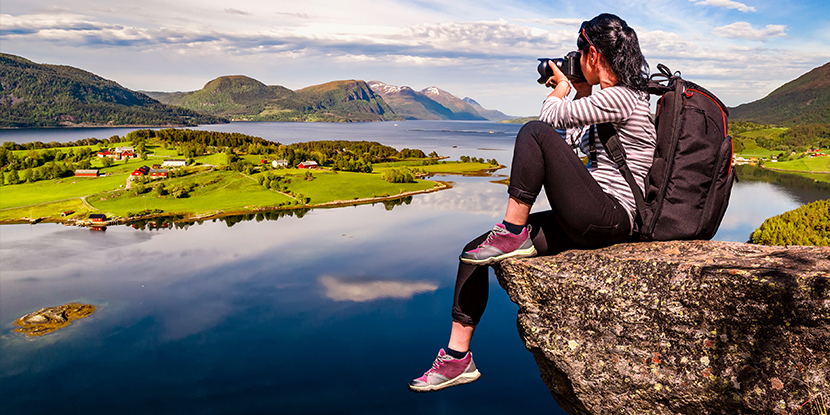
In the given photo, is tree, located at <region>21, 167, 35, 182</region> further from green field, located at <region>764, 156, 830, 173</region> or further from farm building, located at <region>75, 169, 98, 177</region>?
green field, located at <region>764, 156, 830, 173</region>

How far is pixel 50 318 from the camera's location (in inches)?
1303

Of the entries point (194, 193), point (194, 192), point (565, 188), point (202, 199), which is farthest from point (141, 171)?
point (565, 188)

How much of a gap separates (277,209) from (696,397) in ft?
215

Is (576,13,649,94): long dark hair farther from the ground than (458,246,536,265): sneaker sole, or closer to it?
farther from the ground

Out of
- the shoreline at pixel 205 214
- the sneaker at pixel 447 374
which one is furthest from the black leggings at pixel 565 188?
the shoreline at pixel 205 214

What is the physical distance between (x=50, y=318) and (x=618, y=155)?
41.8m

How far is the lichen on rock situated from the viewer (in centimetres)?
3161

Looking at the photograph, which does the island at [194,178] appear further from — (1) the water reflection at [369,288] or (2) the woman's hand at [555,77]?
(2) the woman's hand at [555,77]

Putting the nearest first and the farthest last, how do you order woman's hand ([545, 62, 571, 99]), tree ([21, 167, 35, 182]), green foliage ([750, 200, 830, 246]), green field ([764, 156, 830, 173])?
woman's hand ([545, 62, 571, 99]) → green foliage ([750, 200, 830, 246]) → tree ([21, 167, 35, 182]) → green field ([764, 156, 830, 173])

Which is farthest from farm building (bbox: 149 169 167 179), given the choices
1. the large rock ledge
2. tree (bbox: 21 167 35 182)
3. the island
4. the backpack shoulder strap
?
the backpack shoulder strap

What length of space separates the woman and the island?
64344 millimetres

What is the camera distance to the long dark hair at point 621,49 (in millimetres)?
3410

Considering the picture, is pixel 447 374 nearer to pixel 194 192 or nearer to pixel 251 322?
pixel 251 322

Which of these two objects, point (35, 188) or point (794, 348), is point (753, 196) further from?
point (35, 188)
